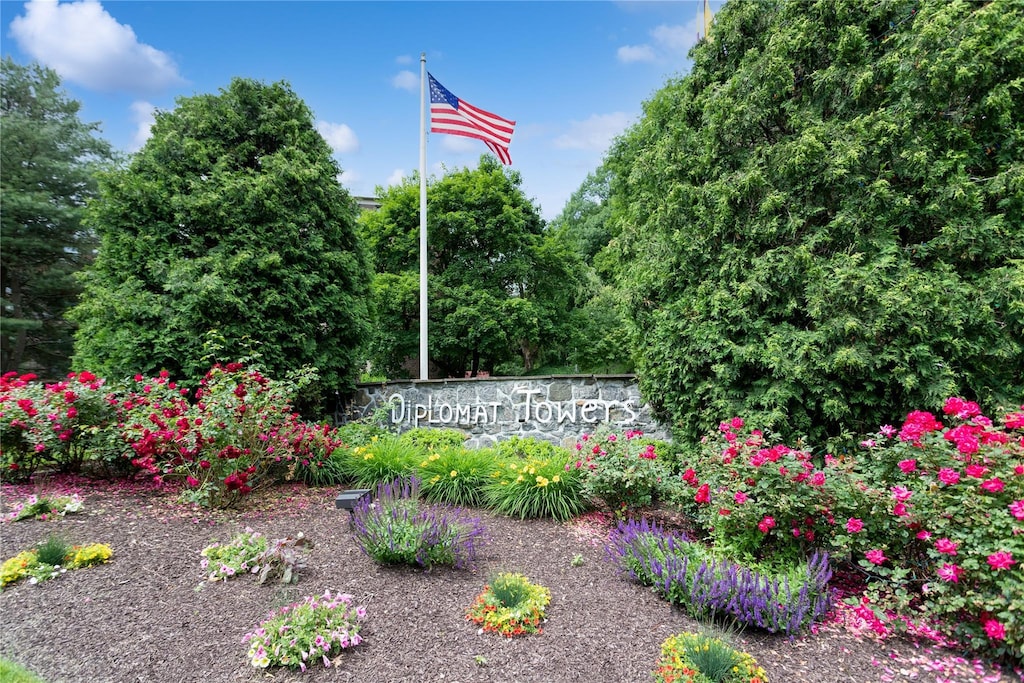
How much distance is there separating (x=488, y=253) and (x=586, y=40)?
18.0ft

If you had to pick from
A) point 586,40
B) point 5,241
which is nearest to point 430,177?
point 586,40

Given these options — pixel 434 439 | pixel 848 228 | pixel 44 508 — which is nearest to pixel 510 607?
pixel 434 439

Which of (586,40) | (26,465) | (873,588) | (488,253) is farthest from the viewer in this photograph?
(488,253)

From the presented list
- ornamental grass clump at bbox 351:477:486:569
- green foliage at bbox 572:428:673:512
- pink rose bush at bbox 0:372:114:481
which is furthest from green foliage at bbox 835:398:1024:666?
pink rose bush at bbox 0:372:114:481

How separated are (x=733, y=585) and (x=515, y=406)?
3.83 meters

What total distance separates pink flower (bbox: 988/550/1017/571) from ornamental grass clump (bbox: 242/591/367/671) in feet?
Answer: 10.00

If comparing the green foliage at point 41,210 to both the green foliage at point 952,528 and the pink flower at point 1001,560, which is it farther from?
the pink flower at point 1001,560

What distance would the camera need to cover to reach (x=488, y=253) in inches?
461

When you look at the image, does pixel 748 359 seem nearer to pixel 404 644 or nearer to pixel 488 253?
pixel 404 644

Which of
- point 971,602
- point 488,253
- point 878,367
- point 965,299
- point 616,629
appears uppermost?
point 488,253

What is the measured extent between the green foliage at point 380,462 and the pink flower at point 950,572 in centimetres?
393

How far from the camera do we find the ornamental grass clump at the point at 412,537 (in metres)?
3.12

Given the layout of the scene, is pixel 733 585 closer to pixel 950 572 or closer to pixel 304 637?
pixel 950 572

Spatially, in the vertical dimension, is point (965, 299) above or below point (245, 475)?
above
